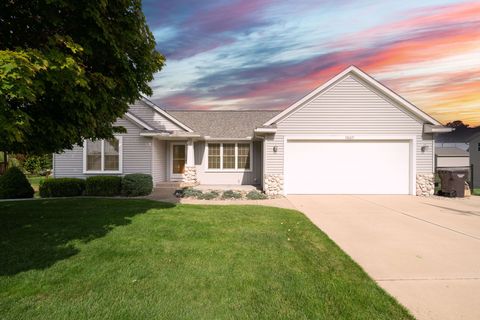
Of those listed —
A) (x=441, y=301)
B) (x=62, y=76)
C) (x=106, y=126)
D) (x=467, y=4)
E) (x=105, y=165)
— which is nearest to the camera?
(x=441, y=301)

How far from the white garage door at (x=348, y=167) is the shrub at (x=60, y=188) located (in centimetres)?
995

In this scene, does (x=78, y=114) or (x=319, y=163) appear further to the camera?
(x=319, y=163)

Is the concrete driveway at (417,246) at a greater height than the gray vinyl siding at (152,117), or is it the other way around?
the gray vinyl siding at (152,117)

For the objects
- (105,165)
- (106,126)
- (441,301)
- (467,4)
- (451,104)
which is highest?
(467,4)

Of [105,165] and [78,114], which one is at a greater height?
[78,114]

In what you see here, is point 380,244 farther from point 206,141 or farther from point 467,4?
point 206,141

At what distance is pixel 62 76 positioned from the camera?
15.6 feet

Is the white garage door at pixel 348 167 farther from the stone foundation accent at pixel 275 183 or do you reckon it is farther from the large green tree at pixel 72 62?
the large green tree at pixel 72 62

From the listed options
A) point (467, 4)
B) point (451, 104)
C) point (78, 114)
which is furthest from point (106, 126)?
point (451, 104)

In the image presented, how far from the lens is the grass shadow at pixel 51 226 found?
15.4 feet

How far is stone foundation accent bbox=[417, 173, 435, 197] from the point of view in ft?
41.7

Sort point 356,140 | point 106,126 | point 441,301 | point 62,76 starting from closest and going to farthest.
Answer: point 441,301 < point 62,76 < point 106,126 < point 356,140

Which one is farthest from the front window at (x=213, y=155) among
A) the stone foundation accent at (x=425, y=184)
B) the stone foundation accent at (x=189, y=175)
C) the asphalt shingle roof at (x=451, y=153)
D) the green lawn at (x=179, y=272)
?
the asphalt shingle roof at (x=451, y=153)

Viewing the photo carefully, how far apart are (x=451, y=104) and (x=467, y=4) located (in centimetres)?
765
